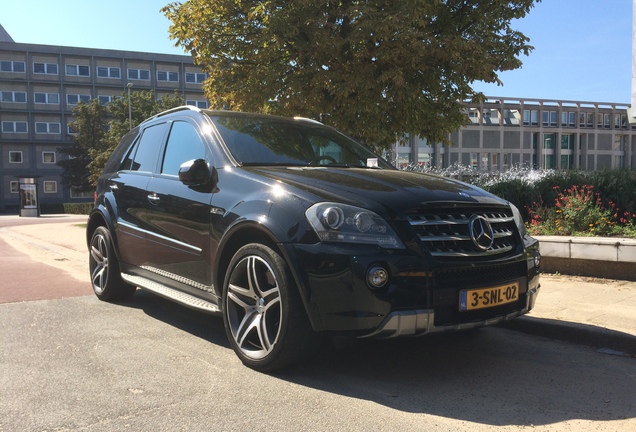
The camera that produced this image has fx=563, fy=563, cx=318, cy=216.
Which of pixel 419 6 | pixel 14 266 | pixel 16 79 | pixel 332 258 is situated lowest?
pixel 14 266

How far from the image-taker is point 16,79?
219 feet

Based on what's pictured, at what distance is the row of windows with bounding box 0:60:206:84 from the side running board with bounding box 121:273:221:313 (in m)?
62.7

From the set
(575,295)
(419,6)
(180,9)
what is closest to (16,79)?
(180,9)

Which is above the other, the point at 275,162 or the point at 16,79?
the point at 16,79

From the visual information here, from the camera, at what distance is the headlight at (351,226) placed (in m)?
3.29

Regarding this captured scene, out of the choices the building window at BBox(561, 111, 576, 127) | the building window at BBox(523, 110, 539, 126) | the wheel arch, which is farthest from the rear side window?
the building window at BBox(561, 111, 576, 127)

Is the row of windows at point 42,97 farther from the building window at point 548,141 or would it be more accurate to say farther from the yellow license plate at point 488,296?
the yellow license plate at point 488,296

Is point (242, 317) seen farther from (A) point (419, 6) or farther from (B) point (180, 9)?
(B) point (180, 9)

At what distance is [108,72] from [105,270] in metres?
72.9

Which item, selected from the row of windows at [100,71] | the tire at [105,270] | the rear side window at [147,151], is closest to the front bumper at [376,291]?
the rear side window at [147,151]

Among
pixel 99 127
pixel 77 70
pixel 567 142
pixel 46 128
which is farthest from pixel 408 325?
pixel 567 142

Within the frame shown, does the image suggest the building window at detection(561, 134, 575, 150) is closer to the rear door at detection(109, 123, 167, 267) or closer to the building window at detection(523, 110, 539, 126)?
the building window at detection(523, 110, 539, 126)

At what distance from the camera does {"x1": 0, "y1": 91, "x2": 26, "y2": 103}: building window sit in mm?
66562

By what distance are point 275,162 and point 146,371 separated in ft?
5.83
